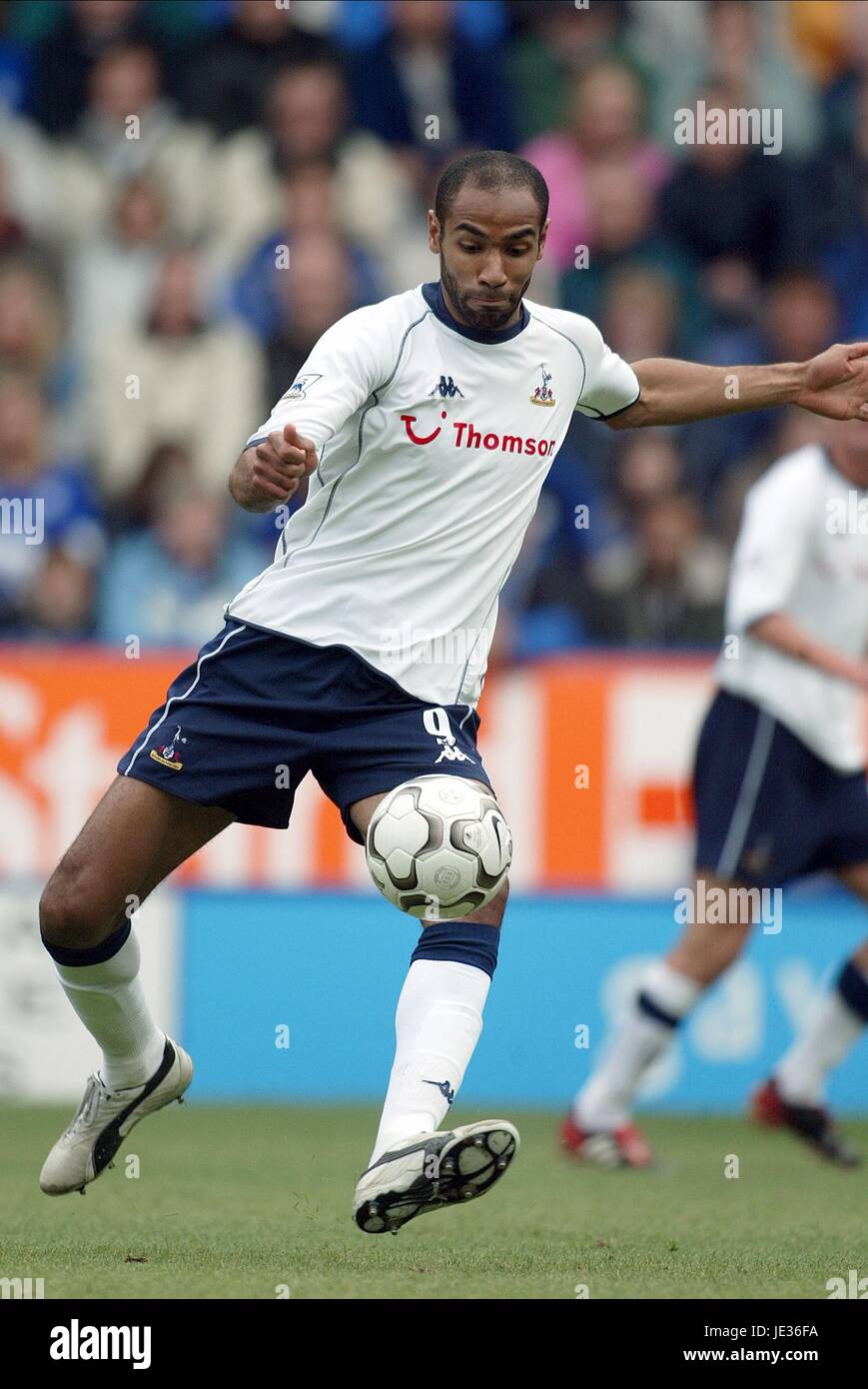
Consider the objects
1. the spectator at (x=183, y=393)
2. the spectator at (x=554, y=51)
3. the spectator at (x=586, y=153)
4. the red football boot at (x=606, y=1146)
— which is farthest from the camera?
the spectator at (x=554, y=51)

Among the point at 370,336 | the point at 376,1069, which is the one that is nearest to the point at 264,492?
the point at 370,336

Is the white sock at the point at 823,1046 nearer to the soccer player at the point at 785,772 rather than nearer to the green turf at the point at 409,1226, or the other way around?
the soccer player at the point at 785,772

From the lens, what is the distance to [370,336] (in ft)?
14.9

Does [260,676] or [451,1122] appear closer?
[260,676]

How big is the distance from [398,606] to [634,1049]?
3007 mm

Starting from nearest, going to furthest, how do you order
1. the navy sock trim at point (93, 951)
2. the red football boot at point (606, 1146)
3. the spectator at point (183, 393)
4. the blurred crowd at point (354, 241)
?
1. the navy sock trim at point (93, 951)
2. the red football boot at point (606, 1146)
3. the blurred crowd at point (354, 241)
4. the spectator at point (183, 393)

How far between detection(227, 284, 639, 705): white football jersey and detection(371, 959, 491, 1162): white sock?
0.63 m

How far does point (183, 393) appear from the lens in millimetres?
10641

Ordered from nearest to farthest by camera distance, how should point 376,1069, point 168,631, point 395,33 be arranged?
point 376,1069, point 168,631, point 395,33

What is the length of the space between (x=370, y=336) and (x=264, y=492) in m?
0.63

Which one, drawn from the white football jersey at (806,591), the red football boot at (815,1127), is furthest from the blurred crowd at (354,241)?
the red football boot at (815,1127)

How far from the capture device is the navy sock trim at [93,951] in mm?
5008

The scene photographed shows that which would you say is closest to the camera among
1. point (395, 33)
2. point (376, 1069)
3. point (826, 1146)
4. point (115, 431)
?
point (826, 1146)

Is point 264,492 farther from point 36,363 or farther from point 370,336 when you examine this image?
point 36,363
